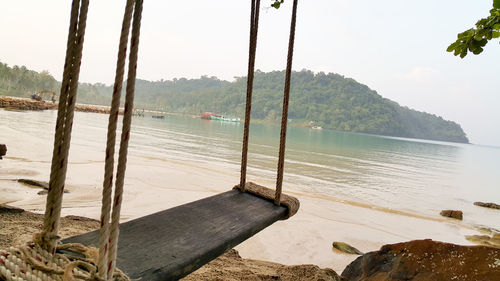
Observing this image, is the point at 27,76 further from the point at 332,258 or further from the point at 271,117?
the point at 332,258

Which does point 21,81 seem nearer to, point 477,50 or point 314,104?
point 477,50

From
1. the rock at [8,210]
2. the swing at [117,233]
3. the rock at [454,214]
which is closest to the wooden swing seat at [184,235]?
the swing at [117,233]

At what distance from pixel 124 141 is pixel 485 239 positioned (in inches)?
299

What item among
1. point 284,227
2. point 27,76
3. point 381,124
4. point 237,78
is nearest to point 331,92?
point 381,124

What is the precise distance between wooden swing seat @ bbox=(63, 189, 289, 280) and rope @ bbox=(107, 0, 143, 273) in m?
0.27

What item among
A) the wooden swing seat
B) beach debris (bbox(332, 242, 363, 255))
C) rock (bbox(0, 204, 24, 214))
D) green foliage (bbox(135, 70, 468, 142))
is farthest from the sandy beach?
green foliage (bbox(135, 70, 468, 142))

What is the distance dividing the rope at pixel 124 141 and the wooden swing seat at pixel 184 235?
275 millimetres

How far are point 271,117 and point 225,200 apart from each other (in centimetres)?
10324

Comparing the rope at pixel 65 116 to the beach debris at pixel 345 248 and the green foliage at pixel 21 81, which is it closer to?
the beach debris at pixel 345 248

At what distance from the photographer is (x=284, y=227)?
4871 millimetres

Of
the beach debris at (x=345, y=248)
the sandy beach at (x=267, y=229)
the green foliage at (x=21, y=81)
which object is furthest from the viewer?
the green foliage at (x=21, y=81)

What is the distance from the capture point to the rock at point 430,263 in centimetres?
195

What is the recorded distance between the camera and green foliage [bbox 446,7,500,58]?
1917mm

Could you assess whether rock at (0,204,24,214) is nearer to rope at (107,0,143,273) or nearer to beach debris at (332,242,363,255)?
rope at (107,0,143,273)
